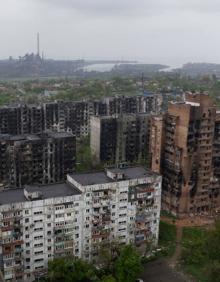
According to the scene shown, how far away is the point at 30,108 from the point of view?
259ft

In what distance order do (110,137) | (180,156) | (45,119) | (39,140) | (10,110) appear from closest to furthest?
(180,156)
(39,140)
(110,137)
(10,110)
(45,119)

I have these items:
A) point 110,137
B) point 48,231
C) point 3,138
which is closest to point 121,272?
point 48,231

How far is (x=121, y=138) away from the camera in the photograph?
68875mm

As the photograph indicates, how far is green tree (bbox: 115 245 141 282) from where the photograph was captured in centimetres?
3641

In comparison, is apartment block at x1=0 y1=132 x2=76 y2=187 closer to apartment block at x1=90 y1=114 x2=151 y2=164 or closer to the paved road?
apartment block at x1=90 y1=114 x2=151 y2=164

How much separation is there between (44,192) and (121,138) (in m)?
31.1

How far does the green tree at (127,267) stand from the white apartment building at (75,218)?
14.6ft

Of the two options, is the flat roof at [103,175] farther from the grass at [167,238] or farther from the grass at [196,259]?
the grass at [196,259]

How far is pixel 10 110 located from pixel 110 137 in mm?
19975

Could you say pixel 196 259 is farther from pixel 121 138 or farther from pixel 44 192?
pixel 121 138

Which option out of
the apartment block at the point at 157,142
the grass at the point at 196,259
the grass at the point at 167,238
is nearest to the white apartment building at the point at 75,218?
the grass at the point at 167,238

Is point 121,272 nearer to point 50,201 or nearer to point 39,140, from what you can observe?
point 50,201

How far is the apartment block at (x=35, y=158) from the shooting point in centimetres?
5691

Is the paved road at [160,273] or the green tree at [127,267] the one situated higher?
the green tree at [127,267]
